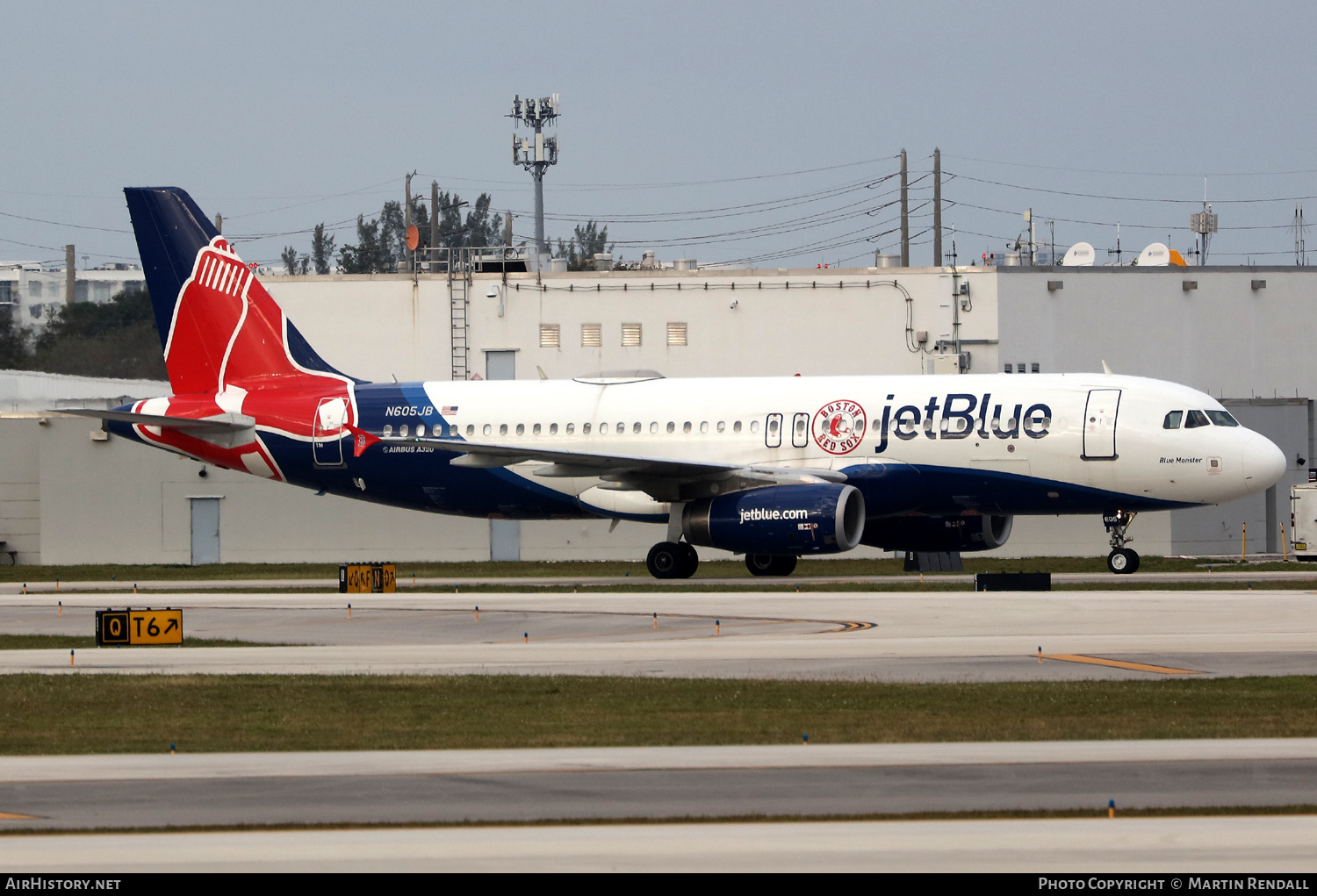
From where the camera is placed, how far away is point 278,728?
16297mm

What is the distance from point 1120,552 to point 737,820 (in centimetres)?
2759

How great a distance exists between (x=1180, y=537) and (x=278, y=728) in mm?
39469

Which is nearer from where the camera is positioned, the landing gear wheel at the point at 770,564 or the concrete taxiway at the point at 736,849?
the concrete taxiway at the point at 736,849

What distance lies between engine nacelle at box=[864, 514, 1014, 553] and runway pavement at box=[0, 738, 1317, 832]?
77.9 feet

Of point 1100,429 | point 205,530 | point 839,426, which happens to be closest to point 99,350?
point 205,530

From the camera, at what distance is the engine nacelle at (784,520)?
3406 centimetres

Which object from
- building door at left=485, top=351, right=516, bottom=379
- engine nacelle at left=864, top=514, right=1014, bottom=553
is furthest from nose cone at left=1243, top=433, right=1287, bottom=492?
building door at left=485, top=351, right=516, bottom=379

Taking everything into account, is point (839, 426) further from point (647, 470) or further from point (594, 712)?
point (594, 712)

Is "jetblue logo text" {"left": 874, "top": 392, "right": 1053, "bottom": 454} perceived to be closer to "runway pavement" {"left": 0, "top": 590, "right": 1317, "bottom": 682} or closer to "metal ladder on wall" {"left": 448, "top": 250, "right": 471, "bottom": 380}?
"runway pavement" {"left": 0, "top": 590, "right": 1317, "bottom": 682}

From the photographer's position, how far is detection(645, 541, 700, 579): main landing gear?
124 ft

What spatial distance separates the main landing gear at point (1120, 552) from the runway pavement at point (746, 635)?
5.94 m

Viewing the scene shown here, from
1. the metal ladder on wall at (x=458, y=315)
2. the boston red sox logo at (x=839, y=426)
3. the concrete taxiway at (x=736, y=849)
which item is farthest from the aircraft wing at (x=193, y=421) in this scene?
the concrete taxiway at (x=736, y=849)

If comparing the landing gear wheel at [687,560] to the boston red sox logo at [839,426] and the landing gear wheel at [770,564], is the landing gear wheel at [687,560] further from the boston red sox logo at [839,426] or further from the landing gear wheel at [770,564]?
the boston red sox logo at [839,426]

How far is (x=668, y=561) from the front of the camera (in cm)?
3775
